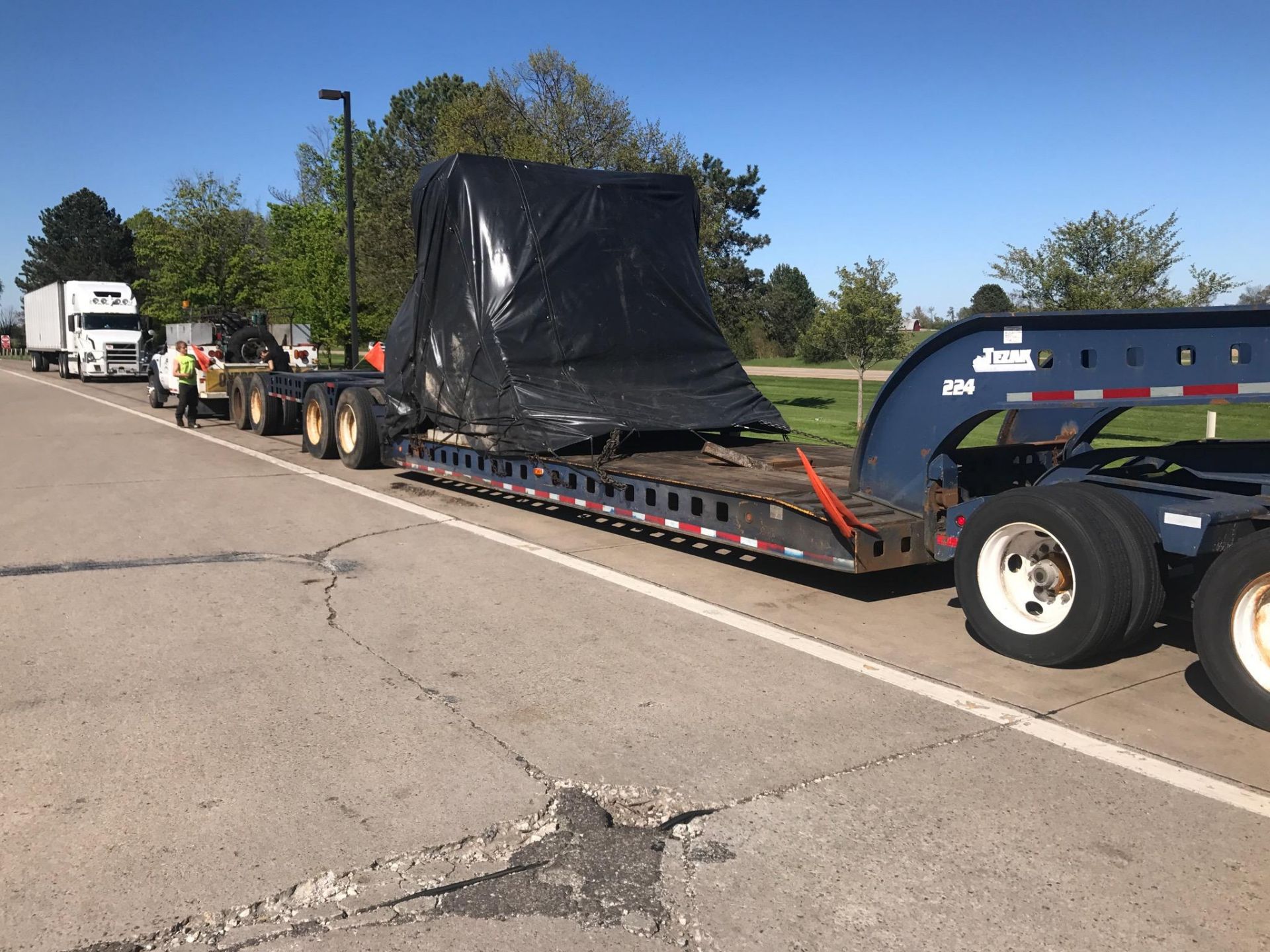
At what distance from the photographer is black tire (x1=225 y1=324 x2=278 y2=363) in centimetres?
2173

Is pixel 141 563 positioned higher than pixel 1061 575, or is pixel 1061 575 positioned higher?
pixel 1061 575

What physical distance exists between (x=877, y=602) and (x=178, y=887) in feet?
16.7

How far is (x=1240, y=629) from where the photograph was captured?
16.4 feet

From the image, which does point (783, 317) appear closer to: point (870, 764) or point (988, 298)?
point (988, 298)

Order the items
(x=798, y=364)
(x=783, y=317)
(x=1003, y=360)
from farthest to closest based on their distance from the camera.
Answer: (x=783, y=317), (x=798, y=364), (x=1003, y=360)

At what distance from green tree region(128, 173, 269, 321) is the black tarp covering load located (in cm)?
3760

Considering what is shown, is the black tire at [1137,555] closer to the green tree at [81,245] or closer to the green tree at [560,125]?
the green tree at [560,125]

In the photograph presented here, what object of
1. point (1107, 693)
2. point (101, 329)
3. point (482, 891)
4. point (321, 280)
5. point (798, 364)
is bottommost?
point (482, 891)

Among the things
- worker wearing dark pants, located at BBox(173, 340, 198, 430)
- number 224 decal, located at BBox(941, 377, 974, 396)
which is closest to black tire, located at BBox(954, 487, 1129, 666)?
number 224 decal, located at BBox(941, 377, 974, 396)

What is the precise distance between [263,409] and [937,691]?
51.6 feet

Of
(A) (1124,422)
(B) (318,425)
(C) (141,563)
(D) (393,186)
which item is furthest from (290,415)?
(D) (393,186)

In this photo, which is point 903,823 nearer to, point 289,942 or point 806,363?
point 289,942

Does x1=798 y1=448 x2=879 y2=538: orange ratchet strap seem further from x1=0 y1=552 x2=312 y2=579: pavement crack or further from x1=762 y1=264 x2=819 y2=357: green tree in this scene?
x1=762 y1=264 x2=819 y2=357: green tree

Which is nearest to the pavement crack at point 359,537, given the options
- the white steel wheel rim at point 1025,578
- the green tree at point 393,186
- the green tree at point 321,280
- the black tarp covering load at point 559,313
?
the black tarp covering load at point 559,313
